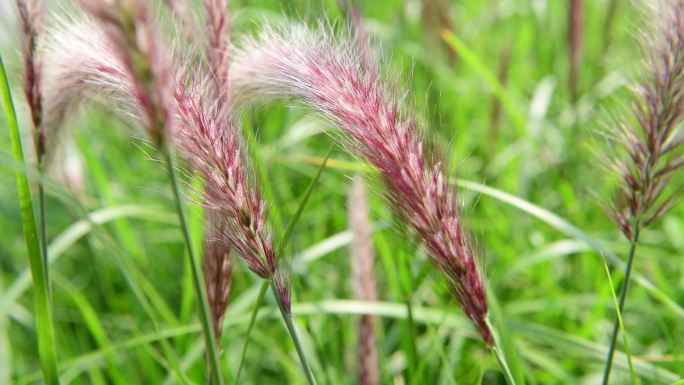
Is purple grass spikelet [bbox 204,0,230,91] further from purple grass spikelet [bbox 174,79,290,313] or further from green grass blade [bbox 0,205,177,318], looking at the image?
green grass blade [bbox 0,205,177,318]

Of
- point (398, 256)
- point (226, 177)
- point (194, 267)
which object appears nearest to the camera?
point (194, 267)

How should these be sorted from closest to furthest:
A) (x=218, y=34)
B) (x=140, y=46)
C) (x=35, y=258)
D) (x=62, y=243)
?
(x=140, y=46) < (x=35, y=258) < (x=218, y=34) < (x=62, y=243)

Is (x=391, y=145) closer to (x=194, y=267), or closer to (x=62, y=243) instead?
(x=194, y=267)

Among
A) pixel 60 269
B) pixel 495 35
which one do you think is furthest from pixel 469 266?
pixel 495 35

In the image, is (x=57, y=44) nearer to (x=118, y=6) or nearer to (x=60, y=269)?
(x=118, y=6)

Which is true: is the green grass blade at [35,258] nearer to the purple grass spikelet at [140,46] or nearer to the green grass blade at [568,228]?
the purple grass spikelet at [140,46]

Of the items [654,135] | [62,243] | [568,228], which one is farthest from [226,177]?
[62,243]

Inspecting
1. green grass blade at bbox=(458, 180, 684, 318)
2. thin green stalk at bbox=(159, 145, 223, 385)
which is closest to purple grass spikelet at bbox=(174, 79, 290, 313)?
thin green stalk at bbox=(159, 145, 223, 385)
